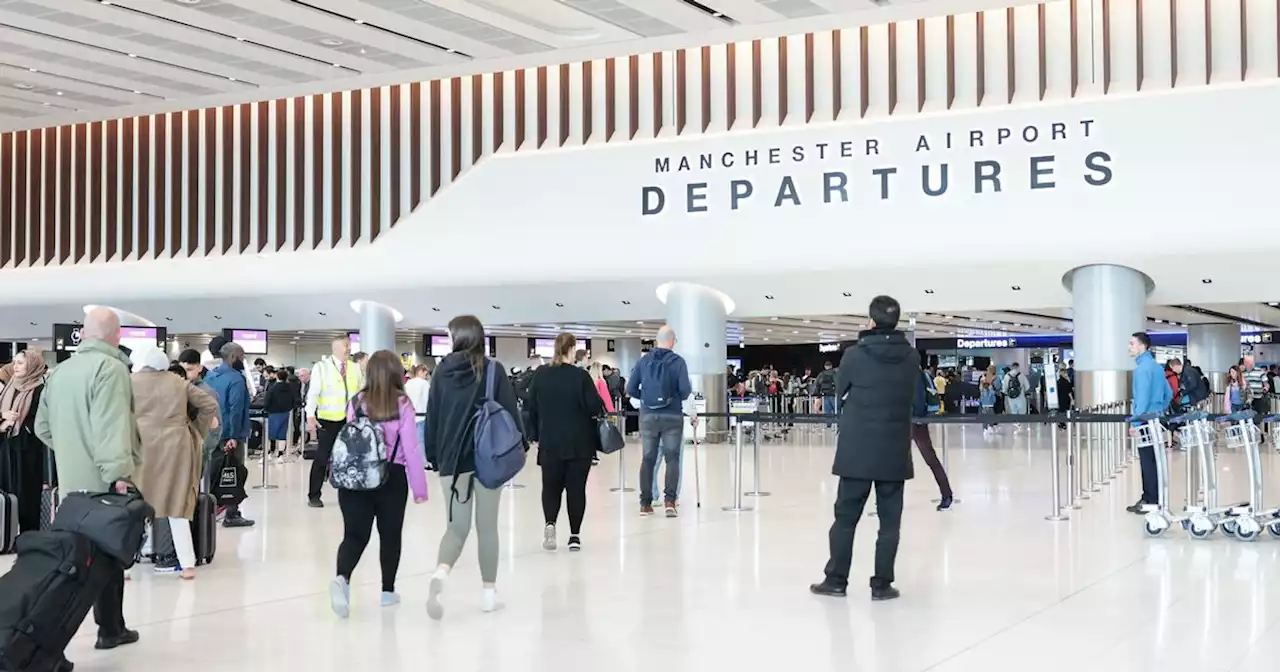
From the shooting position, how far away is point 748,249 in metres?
17.8

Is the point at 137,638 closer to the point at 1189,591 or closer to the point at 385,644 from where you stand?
the point at 385,644

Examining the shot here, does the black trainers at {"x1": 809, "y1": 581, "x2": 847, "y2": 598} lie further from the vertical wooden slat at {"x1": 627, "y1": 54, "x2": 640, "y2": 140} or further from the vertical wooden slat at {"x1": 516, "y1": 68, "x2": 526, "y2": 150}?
the vertical wooden slat at {"x1": 516, "y1": 68, "x2": 526, "y2": 150}

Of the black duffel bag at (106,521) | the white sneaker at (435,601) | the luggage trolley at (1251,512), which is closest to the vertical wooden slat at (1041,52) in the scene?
the luggage trolley at (1251,512)

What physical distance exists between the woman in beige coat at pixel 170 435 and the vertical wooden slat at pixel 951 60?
39.0 ft

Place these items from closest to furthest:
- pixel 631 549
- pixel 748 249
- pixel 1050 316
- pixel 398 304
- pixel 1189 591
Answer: pixel 1189 591 < pixel 631 549 < pixel 748 249 < pixel 398 304 < pixel 1050 316

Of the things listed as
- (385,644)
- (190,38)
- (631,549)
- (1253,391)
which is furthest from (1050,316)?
(385,644)

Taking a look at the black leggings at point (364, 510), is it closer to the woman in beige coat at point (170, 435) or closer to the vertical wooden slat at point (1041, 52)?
the woman in beige coat at point (170, 435)

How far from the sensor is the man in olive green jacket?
5070 mm

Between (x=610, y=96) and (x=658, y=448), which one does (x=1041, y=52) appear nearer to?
(x=610, y=96)

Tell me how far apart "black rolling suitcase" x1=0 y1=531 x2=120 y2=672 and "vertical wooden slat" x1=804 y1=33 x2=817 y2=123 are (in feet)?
45.5

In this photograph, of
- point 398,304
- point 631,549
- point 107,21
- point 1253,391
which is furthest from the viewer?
point 398,304

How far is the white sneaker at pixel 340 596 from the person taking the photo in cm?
586

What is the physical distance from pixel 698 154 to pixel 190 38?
6.76 m

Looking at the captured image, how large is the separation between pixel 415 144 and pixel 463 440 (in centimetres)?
1485
